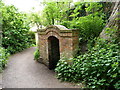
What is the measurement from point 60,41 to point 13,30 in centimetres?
667

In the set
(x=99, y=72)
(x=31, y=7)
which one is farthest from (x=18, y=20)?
(x=99, y=72)

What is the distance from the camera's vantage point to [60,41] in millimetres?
5105

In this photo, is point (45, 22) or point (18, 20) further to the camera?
point (45, 22)

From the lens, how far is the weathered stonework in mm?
4746

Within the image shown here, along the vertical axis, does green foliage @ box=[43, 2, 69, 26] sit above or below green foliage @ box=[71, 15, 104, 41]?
above

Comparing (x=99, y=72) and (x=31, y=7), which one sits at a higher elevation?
(x=31, y=7)

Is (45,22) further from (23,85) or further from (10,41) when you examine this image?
(23,85)

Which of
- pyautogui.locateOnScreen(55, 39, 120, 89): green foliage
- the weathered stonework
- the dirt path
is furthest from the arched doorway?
pyautogui.locateOnScreen(55, 39, 120, 89): green foliage

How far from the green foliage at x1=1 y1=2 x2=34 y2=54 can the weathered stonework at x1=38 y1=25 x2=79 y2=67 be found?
4.75 metres

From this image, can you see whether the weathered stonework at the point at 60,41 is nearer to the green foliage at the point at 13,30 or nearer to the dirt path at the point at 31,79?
the dirt path at the point at 31,79

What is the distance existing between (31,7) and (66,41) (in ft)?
28.3

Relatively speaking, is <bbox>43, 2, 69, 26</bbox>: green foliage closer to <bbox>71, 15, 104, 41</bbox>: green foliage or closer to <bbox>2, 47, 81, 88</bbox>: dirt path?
<bbox>71, 15, 104, 41</bbox>: green foliage

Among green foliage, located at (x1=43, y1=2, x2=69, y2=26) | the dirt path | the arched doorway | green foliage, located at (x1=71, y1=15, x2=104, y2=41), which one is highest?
green foliage, located at (x1=43, y1=2, x2=69, y2=26)

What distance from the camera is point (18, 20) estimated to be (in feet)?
35.3
